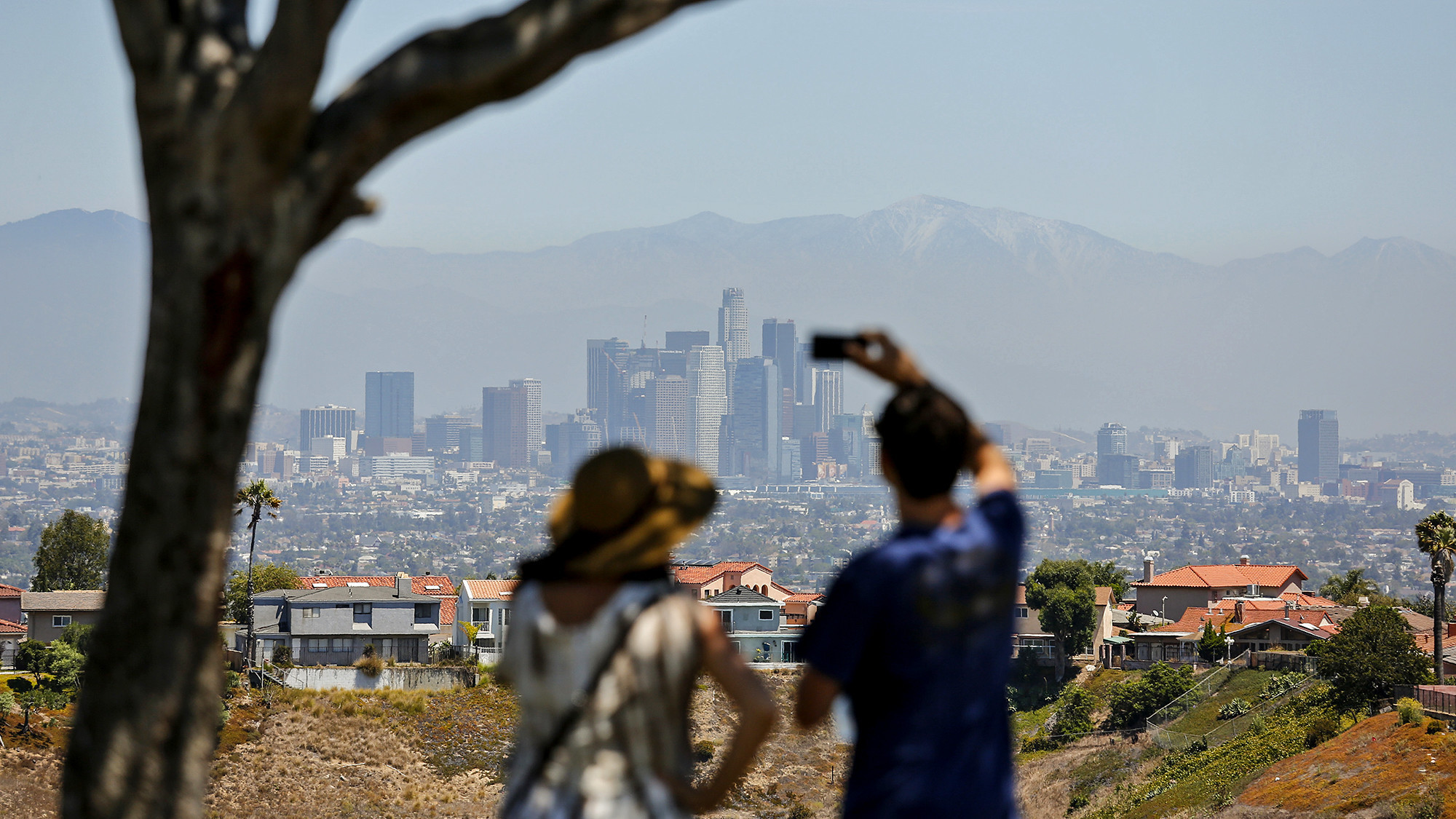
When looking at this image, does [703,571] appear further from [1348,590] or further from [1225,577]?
[1348,590]

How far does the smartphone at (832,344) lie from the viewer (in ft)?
9.63

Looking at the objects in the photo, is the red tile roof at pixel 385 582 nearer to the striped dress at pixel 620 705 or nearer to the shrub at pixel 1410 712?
the shrub at pixel 1410 712

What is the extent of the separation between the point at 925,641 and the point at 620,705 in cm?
63

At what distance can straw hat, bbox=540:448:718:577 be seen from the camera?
8.46 feet

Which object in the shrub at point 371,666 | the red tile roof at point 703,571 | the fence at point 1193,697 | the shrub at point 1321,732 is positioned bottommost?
the fence at point 1193,697

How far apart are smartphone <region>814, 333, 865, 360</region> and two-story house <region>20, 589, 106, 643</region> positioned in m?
55.1

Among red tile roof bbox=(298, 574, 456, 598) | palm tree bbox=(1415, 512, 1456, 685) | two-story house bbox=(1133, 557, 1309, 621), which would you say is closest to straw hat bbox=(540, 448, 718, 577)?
palm tree bbox=(1415, 512, 1456, 685)

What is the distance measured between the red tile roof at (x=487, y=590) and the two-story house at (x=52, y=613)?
1707cm

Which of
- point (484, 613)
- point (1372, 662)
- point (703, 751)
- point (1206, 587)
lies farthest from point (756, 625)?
point (1206, 587)

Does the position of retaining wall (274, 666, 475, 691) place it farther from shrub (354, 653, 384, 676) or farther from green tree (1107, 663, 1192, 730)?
green tree (1107, 663, 1192, 730)

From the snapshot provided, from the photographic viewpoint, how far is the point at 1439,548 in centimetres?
4478

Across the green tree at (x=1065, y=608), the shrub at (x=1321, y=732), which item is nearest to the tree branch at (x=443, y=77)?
the shrub at (x=1321, y=732)

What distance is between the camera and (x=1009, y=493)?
2793 millimetres

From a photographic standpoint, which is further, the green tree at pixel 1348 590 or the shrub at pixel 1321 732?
the green tree at pixel 1348 590
